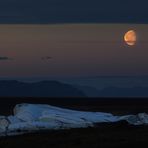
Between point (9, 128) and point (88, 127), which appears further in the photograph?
point (88, 127)

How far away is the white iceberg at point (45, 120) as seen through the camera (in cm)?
4269

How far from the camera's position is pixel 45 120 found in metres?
45.3

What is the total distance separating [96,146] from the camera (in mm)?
33062

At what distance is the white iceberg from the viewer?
42.7m

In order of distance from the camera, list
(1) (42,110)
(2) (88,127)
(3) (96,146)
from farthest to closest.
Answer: (1) (42,110), (2) (88,127), (3) (96,146)

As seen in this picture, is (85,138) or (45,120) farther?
(45,120)

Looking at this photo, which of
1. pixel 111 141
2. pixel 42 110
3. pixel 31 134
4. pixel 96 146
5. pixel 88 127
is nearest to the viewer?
pixel 96 146

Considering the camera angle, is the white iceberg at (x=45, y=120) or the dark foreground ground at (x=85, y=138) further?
the white iceberg at (x=45, y=120)

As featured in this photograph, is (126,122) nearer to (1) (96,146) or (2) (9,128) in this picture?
(2) (9,128)

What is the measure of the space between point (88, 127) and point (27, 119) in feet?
13.5

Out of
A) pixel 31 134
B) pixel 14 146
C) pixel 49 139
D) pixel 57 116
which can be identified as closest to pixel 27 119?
pixel 57 116

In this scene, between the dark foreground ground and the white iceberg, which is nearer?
the dark foreground ground

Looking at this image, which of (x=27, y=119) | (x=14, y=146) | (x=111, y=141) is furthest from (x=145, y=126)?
(x=14, y=146)

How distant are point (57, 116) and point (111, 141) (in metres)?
10.8
